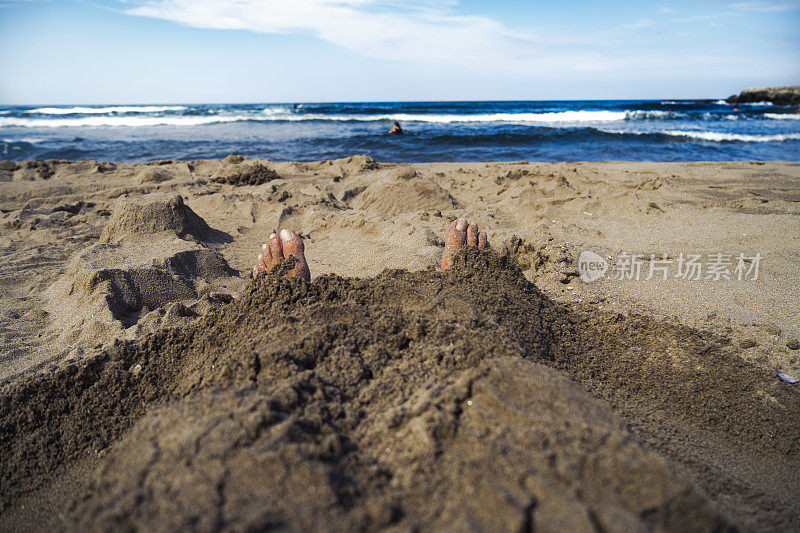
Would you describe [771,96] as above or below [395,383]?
above

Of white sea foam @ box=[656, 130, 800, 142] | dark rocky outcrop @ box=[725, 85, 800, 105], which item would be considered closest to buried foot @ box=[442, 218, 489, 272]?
white sea foam @ box=[656, 130, 800, 142]

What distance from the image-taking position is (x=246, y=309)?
2.17 metres

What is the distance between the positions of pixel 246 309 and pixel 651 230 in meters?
4.17

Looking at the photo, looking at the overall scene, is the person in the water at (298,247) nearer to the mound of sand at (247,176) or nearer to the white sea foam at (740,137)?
the mound of sand at (247,176)

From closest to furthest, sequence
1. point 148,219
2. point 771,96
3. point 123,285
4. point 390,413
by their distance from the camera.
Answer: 1. point 390,413
2. point 123,285
3. point 148,219
4. point 771,96

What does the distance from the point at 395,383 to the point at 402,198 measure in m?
4.27

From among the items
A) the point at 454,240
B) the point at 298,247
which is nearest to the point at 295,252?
Result: the point at 298,247

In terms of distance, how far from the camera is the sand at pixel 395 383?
109 cm

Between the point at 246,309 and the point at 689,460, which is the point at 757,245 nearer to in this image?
the point at 689,460

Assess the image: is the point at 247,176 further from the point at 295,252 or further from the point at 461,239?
the point at 461,239

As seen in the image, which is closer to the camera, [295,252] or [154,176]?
[295,252]

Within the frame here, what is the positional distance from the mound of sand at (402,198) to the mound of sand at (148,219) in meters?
2.22

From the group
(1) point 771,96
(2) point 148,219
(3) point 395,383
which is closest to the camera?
(3) point 395,383

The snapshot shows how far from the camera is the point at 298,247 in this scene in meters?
2.56
